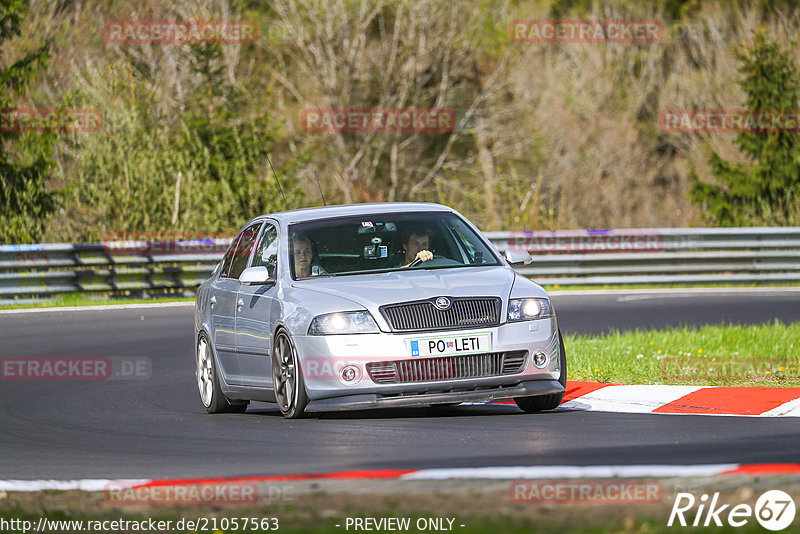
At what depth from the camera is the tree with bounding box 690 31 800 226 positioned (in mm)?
31203

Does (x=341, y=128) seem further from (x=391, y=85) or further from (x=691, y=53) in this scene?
(x=691, y=53)

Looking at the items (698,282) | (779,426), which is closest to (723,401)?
(779,426)

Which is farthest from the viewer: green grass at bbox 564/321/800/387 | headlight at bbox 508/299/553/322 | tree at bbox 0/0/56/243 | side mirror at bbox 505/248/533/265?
tree at bbox 0/0/56/243

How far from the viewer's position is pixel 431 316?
9.35 m

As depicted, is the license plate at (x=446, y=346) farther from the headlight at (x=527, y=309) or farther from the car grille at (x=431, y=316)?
the headlight at (x=527, y=309)

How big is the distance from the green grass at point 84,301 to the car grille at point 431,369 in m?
14.5

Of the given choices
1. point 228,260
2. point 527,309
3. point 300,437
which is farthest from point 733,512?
point 228,260

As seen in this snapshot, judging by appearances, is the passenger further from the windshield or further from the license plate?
the license plate

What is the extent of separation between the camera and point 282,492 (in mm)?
6172

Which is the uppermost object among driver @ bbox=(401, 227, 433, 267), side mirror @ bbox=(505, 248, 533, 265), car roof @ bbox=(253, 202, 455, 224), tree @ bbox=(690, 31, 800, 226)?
car roof @ bbox=(253, 202, 455, 224)

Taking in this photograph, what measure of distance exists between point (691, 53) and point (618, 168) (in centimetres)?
793

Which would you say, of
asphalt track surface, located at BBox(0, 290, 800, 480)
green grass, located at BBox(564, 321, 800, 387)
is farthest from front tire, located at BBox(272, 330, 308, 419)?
green grass, located at BBox(564, 321, 800, 387)

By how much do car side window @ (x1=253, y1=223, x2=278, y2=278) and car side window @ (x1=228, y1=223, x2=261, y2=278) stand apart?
211 mm

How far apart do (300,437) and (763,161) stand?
24643mm
